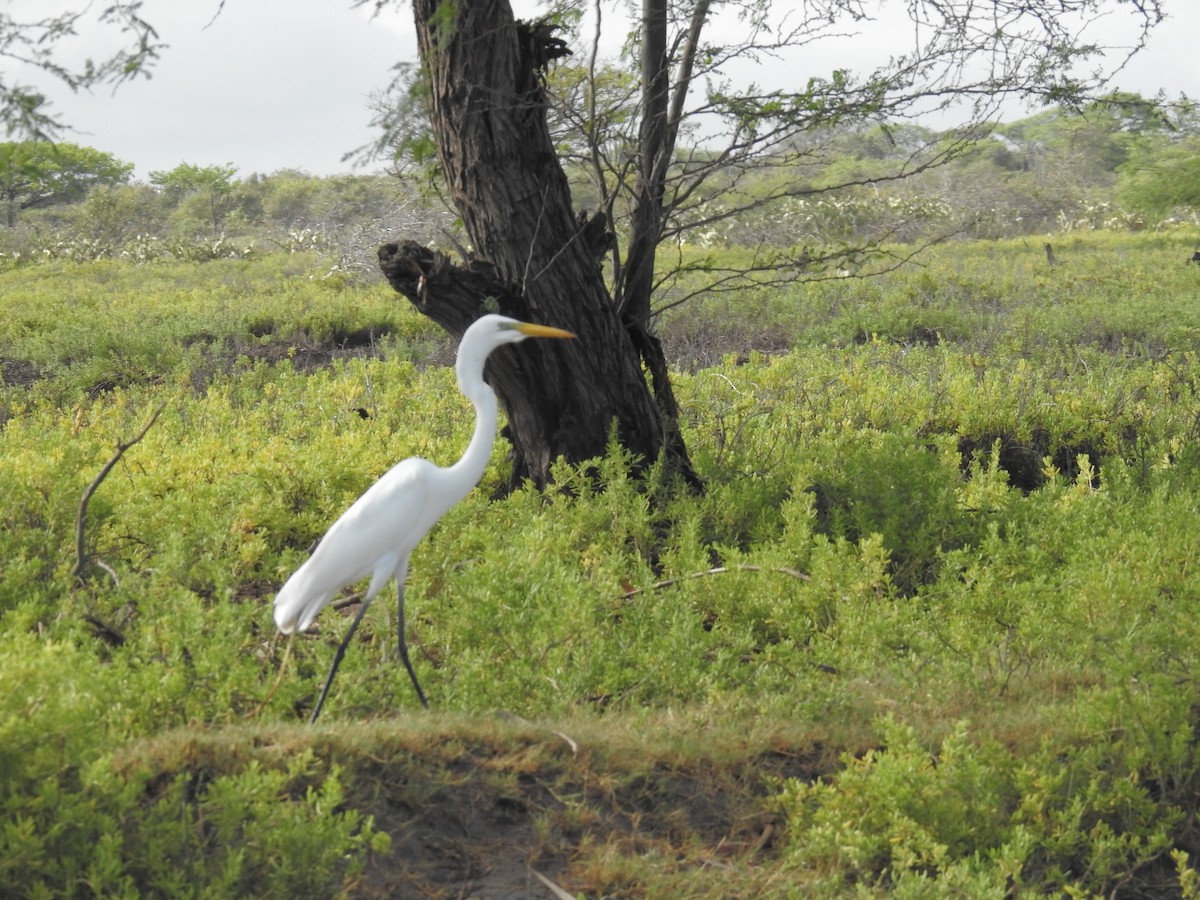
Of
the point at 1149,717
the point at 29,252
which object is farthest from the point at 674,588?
the point at 29,252

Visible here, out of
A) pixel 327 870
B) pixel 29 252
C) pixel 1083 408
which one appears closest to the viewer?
pixel 327 870

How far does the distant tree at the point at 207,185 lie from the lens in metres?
37.9

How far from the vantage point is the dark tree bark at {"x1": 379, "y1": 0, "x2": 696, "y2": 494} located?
220 inches

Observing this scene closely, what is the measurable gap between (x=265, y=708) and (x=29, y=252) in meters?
22.7

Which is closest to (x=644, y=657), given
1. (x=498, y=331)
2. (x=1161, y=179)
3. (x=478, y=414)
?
(x=478, y=414)

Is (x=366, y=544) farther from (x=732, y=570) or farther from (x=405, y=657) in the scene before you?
(x=732, y=570)

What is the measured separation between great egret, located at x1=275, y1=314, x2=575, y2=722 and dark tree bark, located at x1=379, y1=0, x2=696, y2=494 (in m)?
1.67

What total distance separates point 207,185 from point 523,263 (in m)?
35.7

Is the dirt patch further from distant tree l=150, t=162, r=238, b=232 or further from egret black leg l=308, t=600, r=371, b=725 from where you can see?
distant tree l=150, t=162, r=238, b=232

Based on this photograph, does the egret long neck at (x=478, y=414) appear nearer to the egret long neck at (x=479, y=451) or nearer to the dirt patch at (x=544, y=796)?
the egret long neck at (x=479, y=451)

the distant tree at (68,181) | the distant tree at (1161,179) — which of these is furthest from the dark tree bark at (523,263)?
the distant tree at (68,181)

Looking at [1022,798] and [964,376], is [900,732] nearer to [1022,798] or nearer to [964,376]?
[1022,798]

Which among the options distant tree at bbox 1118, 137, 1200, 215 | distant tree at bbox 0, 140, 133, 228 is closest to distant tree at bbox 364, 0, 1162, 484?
distant tree at bbox 1118, 137, 1200, 215

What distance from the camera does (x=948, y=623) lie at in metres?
4.77
